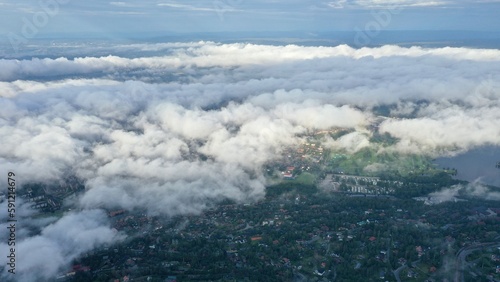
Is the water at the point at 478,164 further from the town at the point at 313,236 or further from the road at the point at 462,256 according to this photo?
the road at the point at 462,256

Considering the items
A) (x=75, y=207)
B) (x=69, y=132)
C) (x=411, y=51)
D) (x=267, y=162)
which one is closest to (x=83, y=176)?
(x=75, y=207)

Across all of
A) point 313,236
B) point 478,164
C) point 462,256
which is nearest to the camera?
point 462,256

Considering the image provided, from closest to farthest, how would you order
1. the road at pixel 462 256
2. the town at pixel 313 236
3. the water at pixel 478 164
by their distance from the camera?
the road at pixel 462 256 → the town at pixel 313 236 → the water at pixel 478 164

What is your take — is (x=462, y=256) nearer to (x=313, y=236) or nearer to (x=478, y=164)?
(x=313, y=236)

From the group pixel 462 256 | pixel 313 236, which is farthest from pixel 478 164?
pixel 313 236

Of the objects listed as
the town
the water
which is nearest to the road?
the town

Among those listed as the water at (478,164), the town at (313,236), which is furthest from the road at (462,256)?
the water at (478,164)

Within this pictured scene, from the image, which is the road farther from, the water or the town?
the water

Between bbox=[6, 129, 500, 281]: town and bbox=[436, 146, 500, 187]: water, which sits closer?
bbox=[6, 129, 500, 281]: town

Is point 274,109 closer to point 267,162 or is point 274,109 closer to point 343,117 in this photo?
point 343,117
